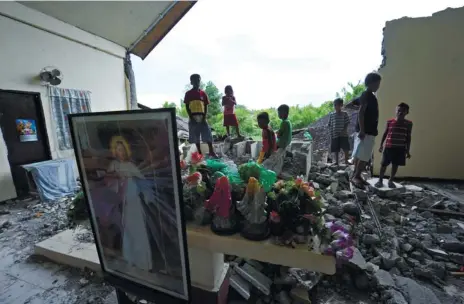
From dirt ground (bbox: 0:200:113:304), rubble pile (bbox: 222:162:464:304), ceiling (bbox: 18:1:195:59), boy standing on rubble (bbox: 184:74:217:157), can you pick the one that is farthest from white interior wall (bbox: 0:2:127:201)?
rubble pile (bbox: 222:162:464:304)

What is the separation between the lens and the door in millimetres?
3930

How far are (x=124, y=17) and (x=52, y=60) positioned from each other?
6.56 feet

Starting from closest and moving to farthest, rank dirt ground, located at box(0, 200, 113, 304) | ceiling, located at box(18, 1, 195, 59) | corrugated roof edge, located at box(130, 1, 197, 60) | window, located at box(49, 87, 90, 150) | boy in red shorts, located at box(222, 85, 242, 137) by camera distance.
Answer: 1. dirt ground, located at box(0, 200, 113, 304)
2. boy in red shorts, located at box(222, 85, 242, 137)
3. ceiling, located at box(18, 1, 195, 59)
4. window, located at box(49, 87, 90, 150)
5. corrugated roof edge, located at box(130, 1, 197, 60)

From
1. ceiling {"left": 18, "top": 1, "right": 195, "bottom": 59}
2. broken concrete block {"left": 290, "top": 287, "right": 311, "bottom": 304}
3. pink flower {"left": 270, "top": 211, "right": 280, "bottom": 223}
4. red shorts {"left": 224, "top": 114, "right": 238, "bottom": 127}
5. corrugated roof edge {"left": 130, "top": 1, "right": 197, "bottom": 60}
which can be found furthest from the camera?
corrugated roof edge {"left": 130, "top": 1, "right": 197, "bottom": 60}

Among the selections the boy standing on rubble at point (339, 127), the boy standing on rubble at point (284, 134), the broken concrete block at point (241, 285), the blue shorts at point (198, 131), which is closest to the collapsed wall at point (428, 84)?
the boy standing on rubble at point (339, 127)

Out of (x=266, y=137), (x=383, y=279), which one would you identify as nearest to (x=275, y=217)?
(x=383, y=279)

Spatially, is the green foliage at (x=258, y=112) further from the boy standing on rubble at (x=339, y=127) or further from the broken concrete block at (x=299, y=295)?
the broken concrete block at (x=299, y=295)

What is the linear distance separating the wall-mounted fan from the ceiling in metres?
1.18

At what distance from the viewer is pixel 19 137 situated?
4.15 metres

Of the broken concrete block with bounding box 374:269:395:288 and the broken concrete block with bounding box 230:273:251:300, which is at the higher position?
the broken concrete block with bounding box 230:273:251:300

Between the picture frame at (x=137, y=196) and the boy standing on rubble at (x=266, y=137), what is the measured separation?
2054mm

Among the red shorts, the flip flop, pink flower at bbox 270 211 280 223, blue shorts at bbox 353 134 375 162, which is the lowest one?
the flip flop

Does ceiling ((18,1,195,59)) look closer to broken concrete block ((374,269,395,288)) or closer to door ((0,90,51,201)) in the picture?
door ((0,90,51,201))

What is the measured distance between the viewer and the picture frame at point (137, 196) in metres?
0.88
